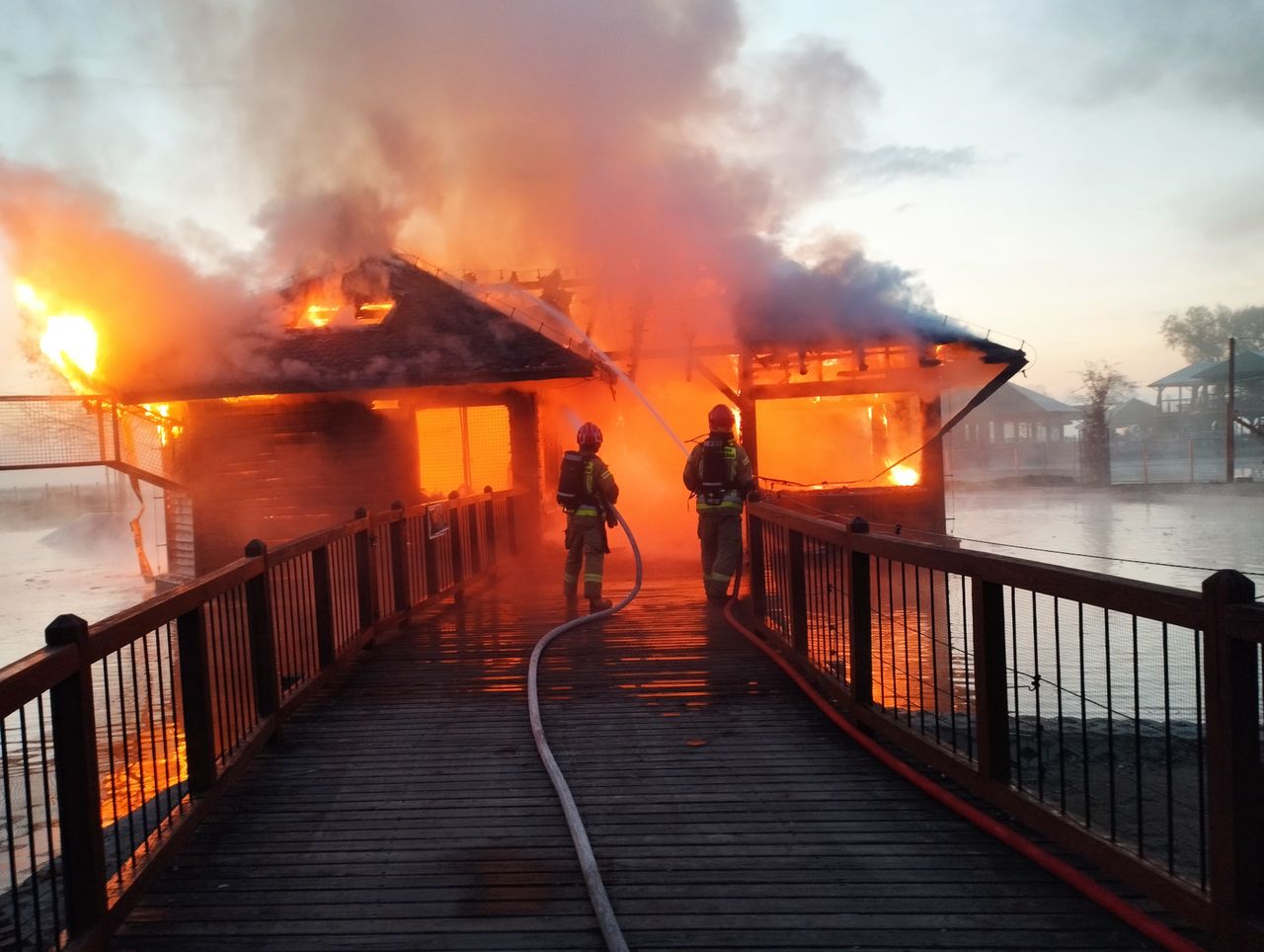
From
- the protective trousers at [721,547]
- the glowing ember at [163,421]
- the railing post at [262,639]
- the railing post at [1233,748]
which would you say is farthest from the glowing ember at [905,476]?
the railing post at [1233,748]

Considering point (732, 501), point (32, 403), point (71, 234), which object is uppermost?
point (71, 234)

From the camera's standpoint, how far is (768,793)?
3896 millimetres

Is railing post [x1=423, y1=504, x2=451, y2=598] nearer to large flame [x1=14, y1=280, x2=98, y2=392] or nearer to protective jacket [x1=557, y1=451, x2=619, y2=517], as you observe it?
protective jacket [x1=557, y1=451, x2=619, y2=517]

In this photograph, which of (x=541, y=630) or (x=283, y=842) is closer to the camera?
(x=283, y=842)

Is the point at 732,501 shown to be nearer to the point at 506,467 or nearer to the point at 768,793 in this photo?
the point at 768,793

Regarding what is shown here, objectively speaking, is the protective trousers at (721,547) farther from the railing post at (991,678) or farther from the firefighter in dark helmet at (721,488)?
the railing post at (991,678)

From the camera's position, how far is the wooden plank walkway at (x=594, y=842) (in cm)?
281

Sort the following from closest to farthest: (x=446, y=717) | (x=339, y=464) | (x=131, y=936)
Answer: (x=131, y=936), (x=446, y=717), (x=339, y=464)

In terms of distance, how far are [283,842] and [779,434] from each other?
59.6 feet

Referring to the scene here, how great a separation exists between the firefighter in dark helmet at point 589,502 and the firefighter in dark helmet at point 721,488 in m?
0.82

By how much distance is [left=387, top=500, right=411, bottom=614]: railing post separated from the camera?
24.8 ft

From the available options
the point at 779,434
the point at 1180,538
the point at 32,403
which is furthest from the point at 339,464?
the point at 1180,538

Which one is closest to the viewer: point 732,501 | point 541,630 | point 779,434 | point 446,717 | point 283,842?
point 283,842

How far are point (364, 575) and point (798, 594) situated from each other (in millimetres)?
3237
